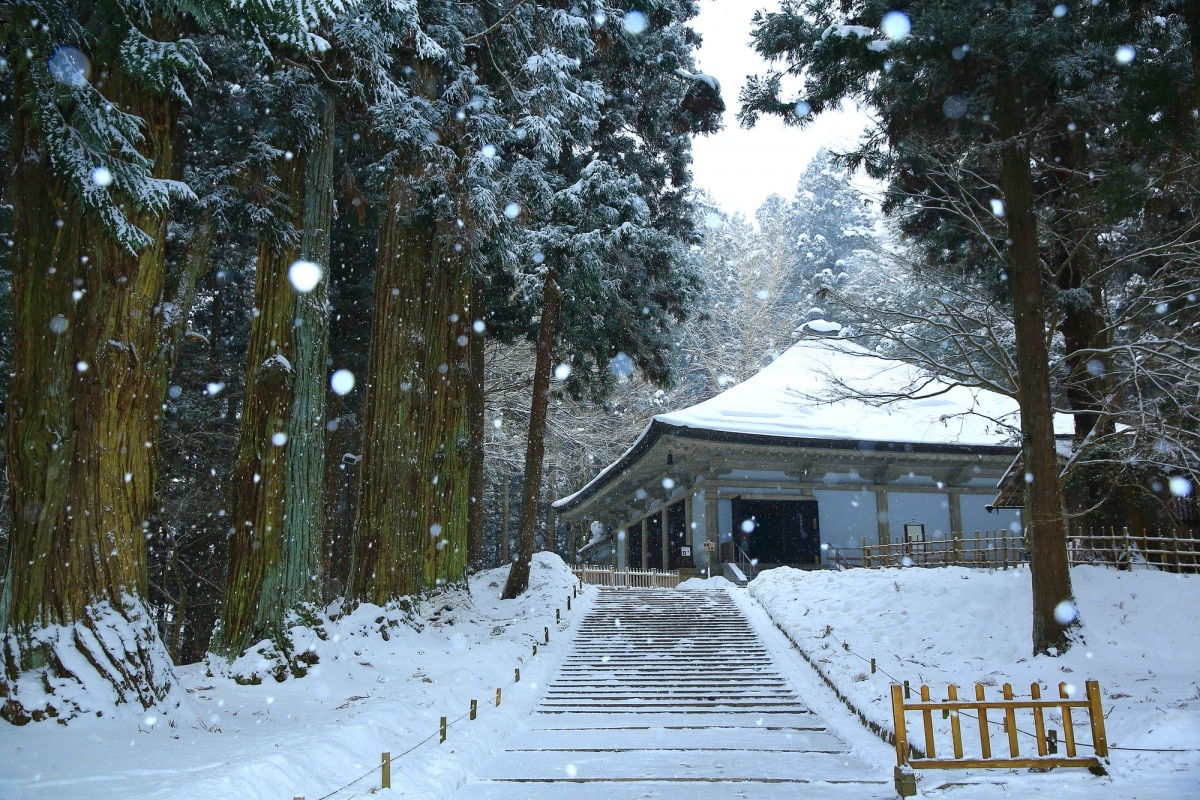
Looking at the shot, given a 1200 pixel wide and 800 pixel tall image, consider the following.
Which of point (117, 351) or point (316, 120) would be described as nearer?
point (117, 351)

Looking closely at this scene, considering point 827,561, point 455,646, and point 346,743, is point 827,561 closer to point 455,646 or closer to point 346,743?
point 455,646

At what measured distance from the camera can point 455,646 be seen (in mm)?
11289

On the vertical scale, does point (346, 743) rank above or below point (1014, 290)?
below

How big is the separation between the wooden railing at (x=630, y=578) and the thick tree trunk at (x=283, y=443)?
13645 millimetres

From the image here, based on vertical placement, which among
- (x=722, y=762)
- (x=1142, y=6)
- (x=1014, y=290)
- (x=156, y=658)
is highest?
(x=1142, y=6)

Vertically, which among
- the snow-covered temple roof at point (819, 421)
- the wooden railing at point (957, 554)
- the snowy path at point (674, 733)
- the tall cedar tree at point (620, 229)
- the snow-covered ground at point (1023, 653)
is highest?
the tall cedar tree at point (620, 229)

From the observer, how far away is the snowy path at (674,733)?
640 centimetres

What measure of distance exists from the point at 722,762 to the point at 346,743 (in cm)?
324

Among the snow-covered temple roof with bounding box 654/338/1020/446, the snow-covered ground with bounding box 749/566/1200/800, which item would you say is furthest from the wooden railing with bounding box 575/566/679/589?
the snow-covered ground with bounding box 749/566/1200/800

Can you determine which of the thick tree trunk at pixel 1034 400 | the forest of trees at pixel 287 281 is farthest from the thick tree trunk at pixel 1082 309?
the forest of trees at pixel 287 281

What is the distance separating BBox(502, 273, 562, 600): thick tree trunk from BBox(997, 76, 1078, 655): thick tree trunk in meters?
8.55

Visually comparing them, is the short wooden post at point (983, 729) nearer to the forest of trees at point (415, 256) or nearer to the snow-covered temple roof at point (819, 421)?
the forest of trees at point (415, 256)

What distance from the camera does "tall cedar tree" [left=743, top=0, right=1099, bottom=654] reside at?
1011cm

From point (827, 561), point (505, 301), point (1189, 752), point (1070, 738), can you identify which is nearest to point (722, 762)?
point (1070, 738)
